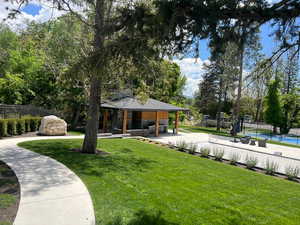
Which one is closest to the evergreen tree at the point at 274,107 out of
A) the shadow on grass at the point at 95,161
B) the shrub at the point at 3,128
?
the shadow on grass at the point at 95,161

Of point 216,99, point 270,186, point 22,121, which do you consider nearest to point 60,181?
point 270,186

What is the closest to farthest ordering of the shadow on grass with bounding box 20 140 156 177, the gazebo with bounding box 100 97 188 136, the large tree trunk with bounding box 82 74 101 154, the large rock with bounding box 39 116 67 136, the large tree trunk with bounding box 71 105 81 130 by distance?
the shadow on grass with bounding box 20 140 156 177
the large tree trunk with bounding box 82 74 101 154
the large rock with bounding box 39 116 67 136
the gazebo with bounding box 100 97 188 136
the large tree trunk with bounding box 71 105 81 130

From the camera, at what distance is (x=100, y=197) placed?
4.38m

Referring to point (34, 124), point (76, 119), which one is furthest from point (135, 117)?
point (34, 124)

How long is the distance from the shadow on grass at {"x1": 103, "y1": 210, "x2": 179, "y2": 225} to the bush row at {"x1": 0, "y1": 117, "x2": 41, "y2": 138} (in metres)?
10.1

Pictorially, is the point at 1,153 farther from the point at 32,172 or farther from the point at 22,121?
the point at 22,121

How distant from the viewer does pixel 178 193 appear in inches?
194

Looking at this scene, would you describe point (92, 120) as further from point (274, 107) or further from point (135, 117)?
point (274, 107)

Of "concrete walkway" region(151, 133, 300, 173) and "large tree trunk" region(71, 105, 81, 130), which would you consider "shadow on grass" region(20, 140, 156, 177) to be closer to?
"concrete walkway" region(151, 133, 300, 173)

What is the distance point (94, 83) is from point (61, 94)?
9988mm

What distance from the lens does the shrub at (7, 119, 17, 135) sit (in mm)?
11344

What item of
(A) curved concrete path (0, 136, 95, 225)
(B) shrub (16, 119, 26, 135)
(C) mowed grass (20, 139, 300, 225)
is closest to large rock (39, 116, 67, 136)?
(B) shrub (16, 119, 26, 135)

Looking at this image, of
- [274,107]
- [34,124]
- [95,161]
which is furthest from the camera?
[274,107]

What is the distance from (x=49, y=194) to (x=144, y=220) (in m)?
2.13
